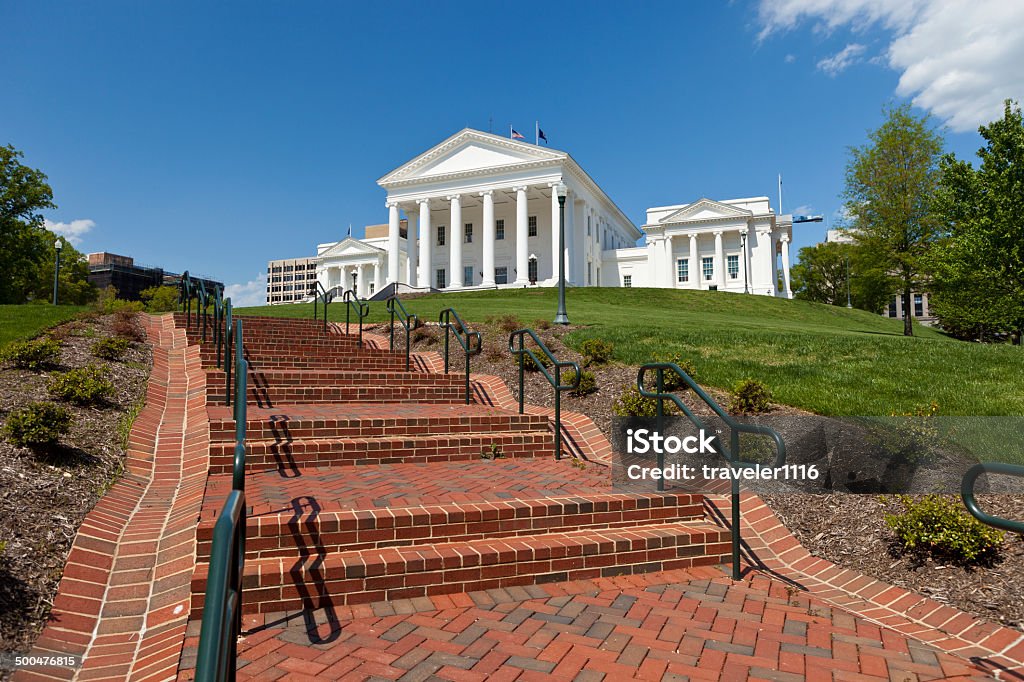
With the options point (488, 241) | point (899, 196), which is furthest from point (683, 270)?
point (899, 196)

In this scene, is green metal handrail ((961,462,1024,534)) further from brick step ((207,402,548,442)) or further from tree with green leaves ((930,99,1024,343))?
tree with green leaves ((930,99,1024,343))

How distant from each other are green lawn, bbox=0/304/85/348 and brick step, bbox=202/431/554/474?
16.6 ft

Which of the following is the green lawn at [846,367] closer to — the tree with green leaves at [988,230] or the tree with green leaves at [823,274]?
the tree with green leaves at [988,230]

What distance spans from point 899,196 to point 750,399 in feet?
77.3

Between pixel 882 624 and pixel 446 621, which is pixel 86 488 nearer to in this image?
pixel 446 621

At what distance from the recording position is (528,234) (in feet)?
184

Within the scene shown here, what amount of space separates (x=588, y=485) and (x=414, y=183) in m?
51.9

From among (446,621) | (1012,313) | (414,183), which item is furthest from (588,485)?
(414,183)

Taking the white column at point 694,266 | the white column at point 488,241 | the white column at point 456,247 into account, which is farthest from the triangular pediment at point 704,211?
the white column at point 456,247

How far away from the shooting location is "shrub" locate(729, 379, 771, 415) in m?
7.00

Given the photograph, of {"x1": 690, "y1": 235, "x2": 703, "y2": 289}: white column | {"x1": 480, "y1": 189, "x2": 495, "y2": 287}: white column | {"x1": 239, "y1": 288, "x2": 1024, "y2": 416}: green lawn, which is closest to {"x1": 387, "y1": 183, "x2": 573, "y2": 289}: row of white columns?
{"x1": 480, "y1": 189, "x2": 495, "y2": 287}: white column

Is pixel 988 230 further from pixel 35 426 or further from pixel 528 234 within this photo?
pixel 528 234

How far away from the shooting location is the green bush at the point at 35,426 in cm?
478

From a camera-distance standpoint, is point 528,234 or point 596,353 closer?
point 596,353
